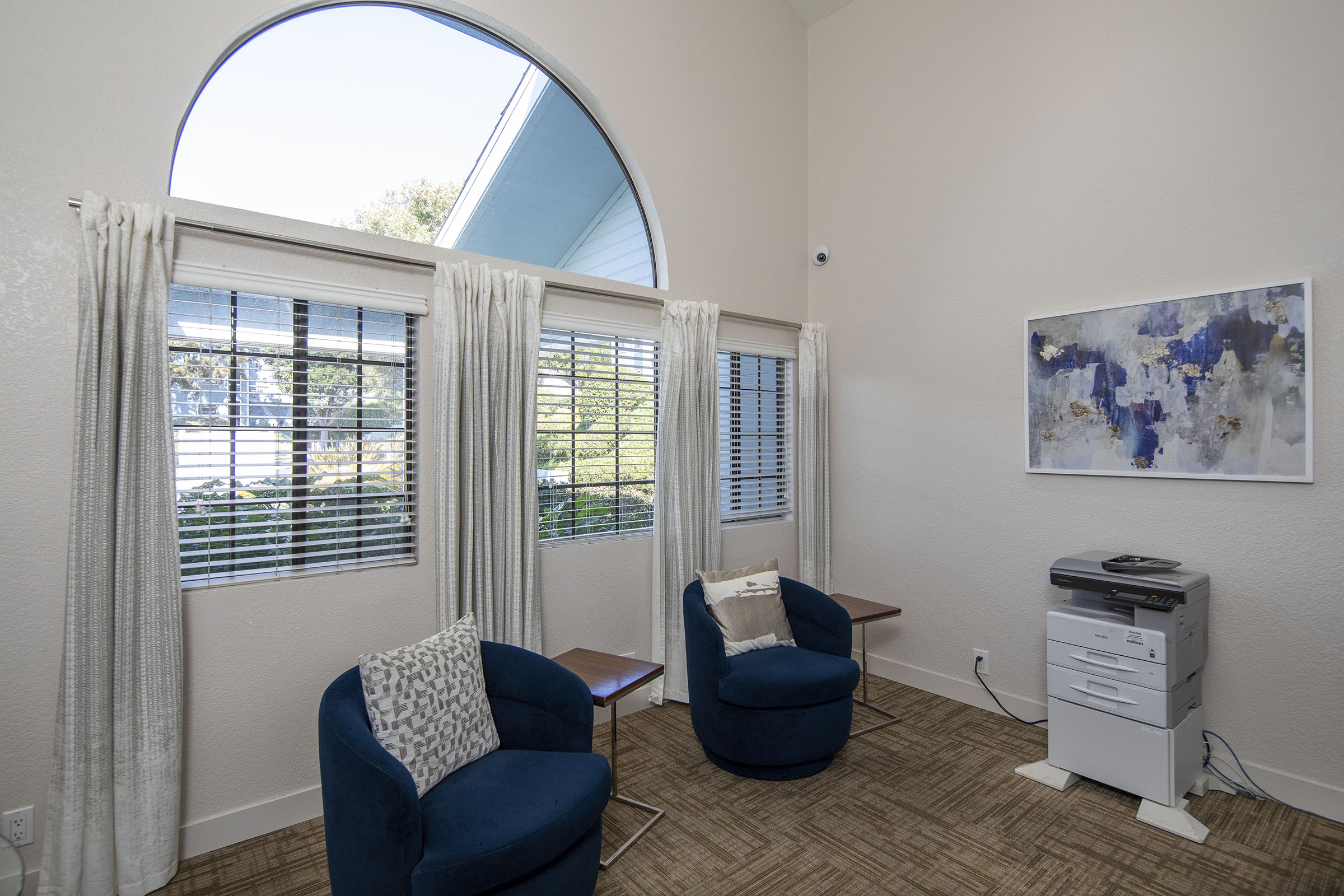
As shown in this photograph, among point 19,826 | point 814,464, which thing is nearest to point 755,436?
point 814,464

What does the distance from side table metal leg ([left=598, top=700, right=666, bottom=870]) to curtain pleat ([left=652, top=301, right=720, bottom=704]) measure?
88cm

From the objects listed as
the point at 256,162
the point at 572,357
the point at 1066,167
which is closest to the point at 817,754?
the point at 572,357

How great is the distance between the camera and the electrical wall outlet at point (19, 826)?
2064 millimetres

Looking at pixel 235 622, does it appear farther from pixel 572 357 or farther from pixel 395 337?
pixel 572 357

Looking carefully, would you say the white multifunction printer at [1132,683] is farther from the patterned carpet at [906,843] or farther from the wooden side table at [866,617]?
the wooden side table at [866,617]

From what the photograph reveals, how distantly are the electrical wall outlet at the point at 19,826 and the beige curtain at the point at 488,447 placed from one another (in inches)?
54.2

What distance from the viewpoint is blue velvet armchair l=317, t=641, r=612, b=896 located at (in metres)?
1.66

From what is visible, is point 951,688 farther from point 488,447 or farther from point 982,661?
point 488,447


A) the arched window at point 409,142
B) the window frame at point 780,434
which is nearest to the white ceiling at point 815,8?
the arched window at point 409,142

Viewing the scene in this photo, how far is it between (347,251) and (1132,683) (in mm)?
3675

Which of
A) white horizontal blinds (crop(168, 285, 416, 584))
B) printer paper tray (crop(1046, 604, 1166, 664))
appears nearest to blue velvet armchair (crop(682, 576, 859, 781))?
printer paper tray (crop(1046, 604, 1166, 664))

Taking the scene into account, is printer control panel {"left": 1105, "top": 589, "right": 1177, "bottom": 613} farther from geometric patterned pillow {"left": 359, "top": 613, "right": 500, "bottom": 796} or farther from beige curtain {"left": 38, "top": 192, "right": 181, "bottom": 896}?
beige curtain {"left": 38, "top": 192, "right": 181, "bottom": 896}

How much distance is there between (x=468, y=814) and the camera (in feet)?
5.98

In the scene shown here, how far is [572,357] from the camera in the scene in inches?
135
